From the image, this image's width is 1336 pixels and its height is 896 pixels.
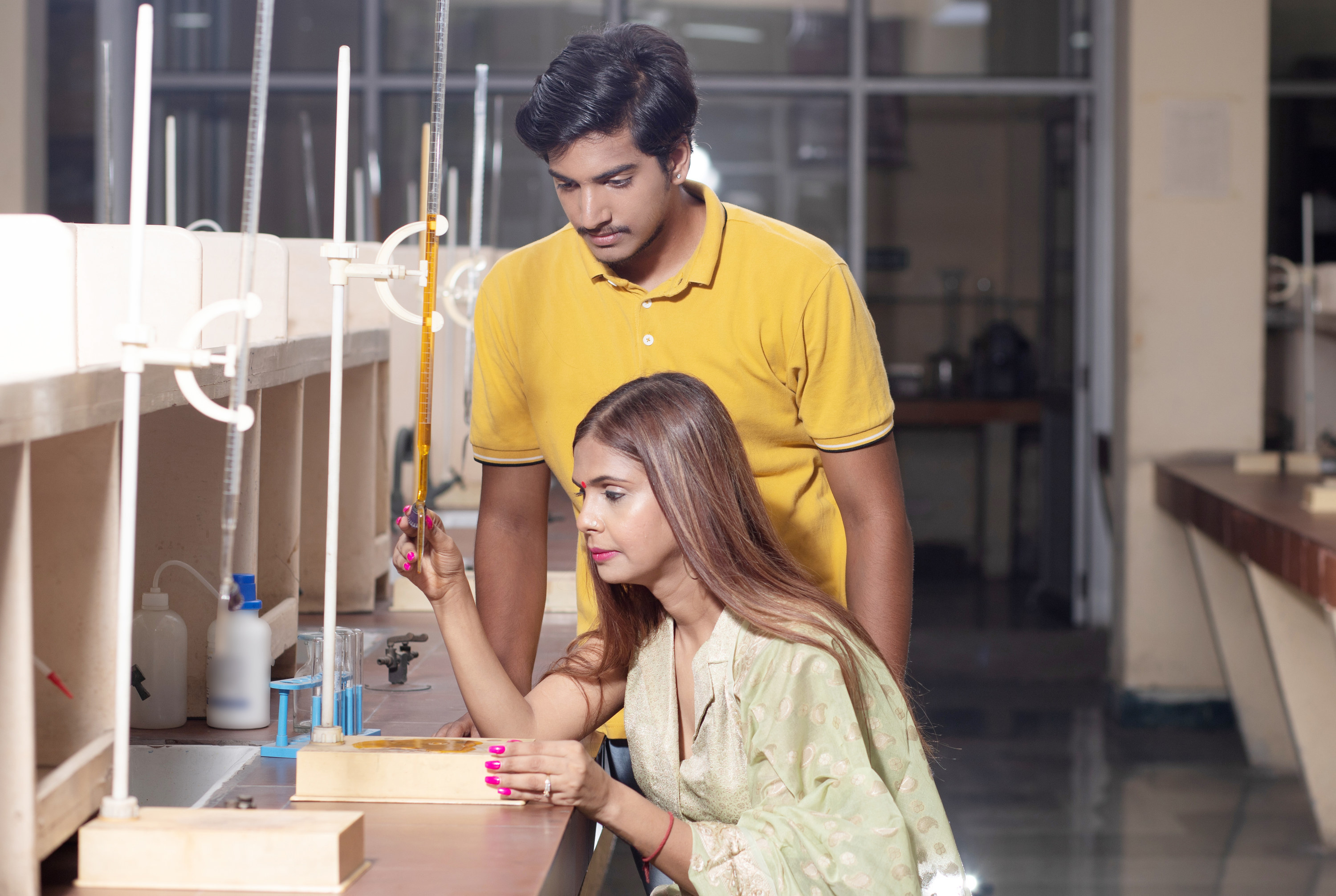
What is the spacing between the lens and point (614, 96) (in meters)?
1.42

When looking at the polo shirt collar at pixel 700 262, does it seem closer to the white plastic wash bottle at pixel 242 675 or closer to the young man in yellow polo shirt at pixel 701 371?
the young man in yellow polo shirt at pixel 701 371

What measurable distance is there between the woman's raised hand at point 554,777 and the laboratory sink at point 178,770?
1.43 feet

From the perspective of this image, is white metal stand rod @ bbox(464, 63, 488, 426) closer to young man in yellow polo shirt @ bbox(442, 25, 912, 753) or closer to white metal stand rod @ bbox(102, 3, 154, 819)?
young man in yellow polo shirt @ bbox(442, 25, 912, 753)

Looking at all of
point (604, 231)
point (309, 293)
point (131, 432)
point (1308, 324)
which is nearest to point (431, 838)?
point (131, 432)

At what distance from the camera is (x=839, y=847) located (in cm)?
119

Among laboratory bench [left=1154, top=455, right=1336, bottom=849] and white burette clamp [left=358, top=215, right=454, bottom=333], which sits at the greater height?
white burette clamp [left=358, top=215, right=454, bottom=333]

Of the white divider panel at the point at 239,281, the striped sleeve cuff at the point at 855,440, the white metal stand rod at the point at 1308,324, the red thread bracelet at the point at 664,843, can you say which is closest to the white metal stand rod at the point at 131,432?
the red thread bracelet at the point at 664,843

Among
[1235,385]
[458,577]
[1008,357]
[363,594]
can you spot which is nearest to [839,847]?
[458,577]

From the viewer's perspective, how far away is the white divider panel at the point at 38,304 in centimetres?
112

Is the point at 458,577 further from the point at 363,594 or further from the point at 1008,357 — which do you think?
the point at 1008,357

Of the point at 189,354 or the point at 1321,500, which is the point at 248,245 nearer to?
the point at 189,354

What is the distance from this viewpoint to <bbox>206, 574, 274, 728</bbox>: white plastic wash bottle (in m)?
1.66

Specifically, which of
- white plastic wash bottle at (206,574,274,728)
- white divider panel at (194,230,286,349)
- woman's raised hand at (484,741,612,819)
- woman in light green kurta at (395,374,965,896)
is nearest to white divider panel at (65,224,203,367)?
white divider panel at (194,230,286,349)

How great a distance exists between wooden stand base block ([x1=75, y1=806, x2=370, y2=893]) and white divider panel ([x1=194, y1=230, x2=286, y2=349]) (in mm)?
703
